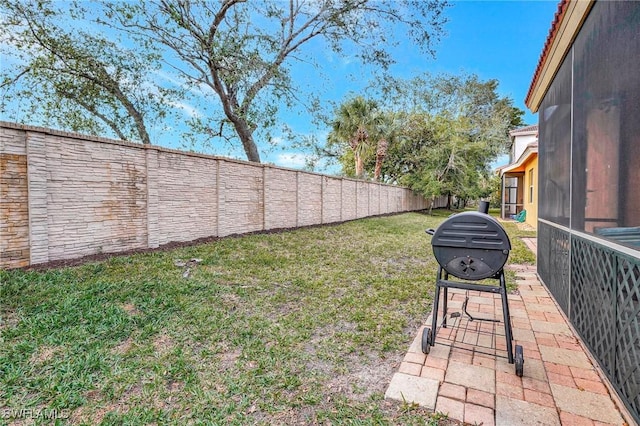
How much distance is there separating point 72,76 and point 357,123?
43.8 ft

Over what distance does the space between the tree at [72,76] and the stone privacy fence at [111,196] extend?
5586mm

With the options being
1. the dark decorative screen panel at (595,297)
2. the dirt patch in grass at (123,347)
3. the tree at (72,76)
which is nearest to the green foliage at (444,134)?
the tree at (72,76)

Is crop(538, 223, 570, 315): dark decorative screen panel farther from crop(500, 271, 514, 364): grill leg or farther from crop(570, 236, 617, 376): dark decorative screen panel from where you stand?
crop(500, 271, 514, 364): grill leg

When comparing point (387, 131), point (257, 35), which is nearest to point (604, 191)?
point (257, 35)

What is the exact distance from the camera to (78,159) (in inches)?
197

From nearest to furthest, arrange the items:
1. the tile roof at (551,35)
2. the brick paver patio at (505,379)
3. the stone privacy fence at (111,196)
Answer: the brick paver patio at (505,379) → the tile roof at (551,35) → the stone privacy fence at (111,196)

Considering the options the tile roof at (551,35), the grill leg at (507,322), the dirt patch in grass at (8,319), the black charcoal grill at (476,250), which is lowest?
the dirt patch in grass at (8,319)

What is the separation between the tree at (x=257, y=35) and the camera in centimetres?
938

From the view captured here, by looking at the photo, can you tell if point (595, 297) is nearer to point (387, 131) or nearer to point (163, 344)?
point (163, 344)

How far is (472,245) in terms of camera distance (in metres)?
2.55

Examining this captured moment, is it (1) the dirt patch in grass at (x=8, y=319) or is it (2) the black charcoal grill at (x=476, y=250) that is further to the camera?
(1) the dirt patch in grass at (x=8, y=319)

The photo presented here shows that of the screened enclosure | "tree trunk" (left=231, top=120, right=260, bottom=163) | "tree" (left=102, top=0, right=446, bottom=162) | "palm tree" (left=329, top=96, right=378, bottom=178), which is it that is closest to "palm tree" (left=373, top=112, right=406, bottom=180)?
"palm tree" (left=329, top=96, right=378, bottom=178)

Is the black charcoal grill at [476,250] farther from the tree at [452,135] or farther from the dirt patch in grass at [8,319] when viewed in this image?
the tree at [452,135]

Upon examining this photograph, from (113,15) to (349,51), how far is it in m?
7.67
